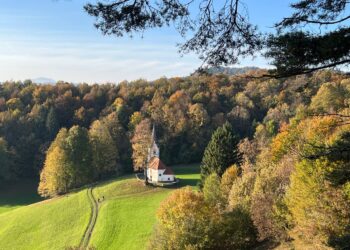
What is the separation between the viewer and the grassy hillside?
3319cm

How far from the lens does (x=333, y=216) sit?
17109mm

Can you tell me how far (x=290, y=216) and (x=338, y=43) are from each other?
14451 millimetres

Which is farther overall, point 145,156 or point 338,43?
point 145,156

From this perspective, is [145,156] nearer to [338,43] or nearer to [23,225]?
A: [23,225]

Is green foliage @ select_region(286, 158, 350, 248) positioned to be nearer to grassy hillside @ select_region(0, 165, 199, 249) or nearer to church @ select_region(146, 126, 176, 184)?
grassy hillside @ select_region(0, 165, 199, 249)

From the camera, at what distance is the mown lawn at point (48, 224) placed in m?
34.2

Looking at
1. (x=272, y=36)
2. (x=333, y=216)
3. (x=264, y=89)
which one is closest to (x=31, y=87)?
(x=264, y=89)

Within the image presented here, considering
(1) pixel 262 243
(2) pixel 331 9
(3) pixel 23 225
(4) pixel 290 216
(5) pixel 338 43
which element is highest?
(2) pixel 331 9

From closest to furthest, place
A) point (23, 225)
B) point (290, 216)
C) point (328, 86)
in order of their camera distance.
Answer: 1. point (290, 216)
2. point (23, 225)
3. point (328, 86)

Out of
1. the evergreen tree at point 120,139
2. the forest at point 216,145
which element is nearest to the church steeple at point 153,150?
the forest at point 216,145

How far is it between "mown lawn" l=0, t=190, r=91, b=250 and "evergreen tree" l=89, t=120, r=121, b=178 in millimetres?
13628

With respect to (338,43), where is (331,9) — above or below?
above

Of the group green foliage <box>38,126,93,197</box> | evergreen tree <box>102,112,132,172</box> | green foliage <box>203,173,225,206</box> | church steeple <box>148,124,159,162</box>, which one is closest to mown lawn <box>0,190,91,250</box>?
green foliage <box>38,126,93,197</box>

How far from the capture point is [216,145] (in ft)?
125
